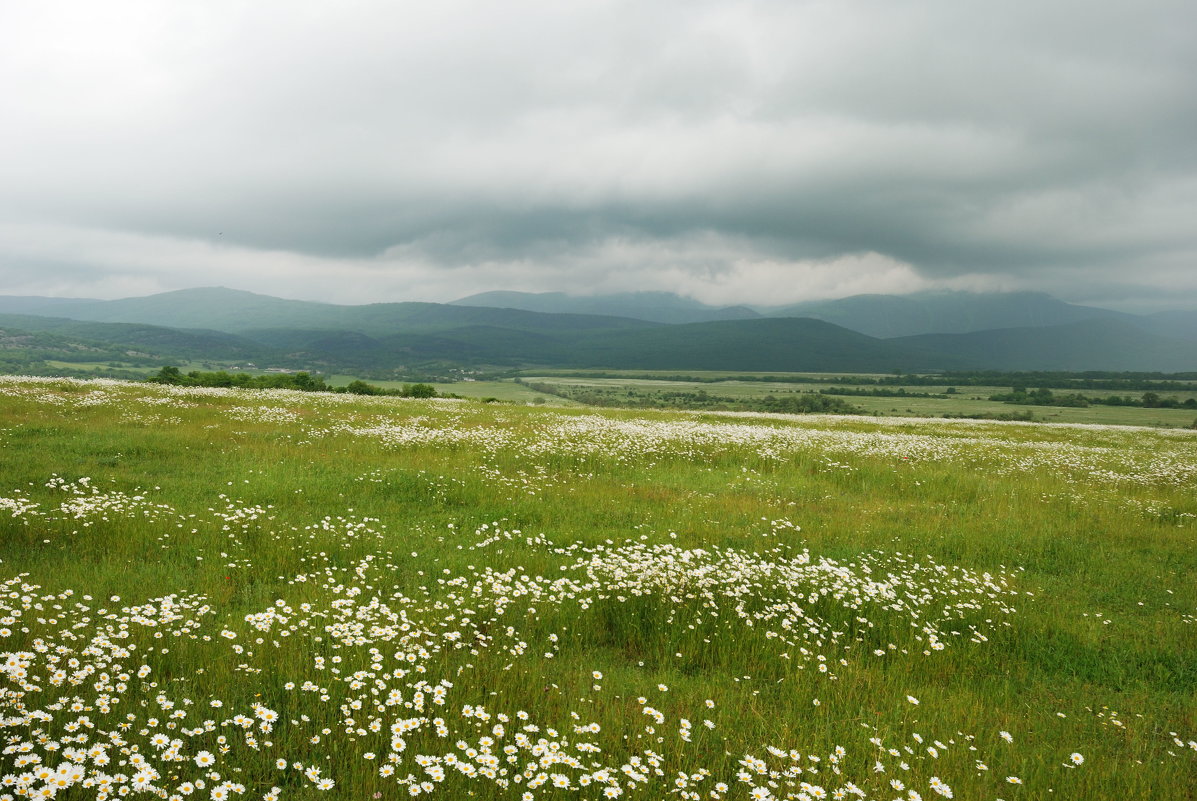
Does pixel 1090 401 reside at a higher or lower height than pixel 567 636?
higher

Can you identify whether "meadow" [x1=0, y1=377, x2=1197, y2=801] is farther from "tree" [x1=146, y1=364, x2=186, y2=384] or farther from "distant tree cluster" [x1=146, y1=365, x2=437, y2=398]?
"distant tree cluster" [x1=146, y1=365, x2=437, y2=398]

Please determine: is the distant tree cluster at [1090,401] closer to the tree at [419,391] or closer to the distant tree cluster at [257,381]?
the tree at [419,391]

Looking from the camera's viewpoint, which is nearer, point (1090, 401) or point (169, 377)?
point (169, 377)

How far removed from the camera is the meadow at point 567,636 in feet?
14.4

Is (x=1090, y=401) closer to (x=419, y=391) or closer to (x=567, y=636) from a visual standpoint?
(x=419, y=391)

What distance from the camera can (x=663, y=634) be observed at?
7.27 m

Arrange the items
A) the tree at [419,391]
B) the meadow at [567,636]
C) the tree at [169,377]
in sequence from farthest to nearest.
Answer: the tree at [419,391] < the tree at [169,377] < the meadow at [567,636]

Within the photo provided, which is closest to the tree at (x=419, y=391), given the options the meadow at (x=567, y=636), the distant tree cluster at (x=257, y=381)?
the distant tree cluster at (x=257, y=381)

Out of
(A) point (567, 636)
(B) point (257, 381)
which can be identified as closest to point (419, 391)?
(B) point (257, 381)

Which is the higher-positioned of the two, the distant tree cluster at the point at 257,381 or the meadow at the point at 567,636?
the distant tree cluster at the point at 257,381

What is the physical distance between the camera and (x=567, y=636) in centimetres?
707

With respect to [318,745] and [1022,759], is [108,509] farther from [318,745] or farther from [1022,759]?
[1022,759]

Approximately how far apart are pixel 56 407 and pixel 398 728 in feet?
89.7

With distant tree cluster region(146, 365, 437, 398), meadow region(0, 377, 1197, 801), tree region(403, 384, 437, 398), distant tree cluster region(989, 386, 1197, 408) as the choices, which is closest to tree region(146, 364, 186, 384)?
distant tree cluster region(146, 365, 437, 398)
